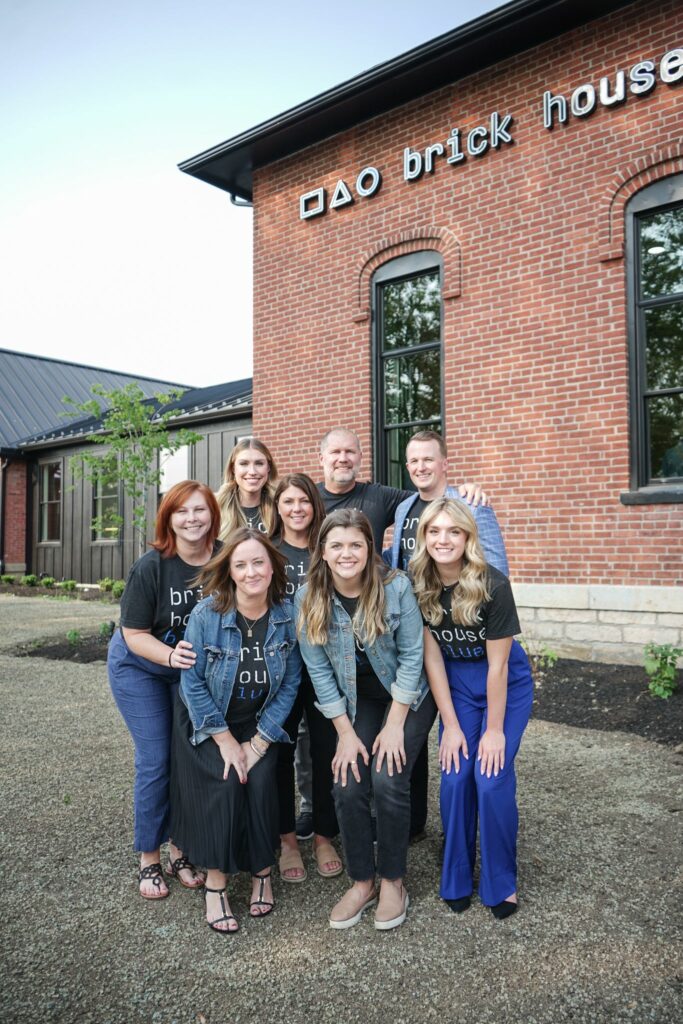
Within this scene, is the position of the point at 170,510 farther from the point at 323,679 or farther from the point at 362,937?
the point at 362,937

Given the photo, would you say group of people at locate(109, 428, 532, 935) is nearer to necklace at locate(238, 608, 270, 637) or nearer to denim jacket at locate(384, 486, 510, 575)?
necklace at locate(238, 608, 270, 637)

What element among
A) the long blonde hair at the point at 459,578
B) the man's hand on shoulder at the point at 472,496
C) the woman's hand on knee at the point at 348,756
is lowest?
the woman's hand on knee at the point at 348,756

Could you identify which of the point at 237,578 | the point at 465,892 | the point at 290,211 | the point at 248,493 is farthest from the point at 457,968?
the point at 290,211

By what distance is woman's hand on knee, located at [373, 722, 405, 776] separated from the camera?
3133 mm

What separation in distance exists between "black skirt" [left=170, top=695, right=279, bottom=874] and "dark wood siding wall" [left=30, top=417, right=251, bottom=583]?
11841 millimetres

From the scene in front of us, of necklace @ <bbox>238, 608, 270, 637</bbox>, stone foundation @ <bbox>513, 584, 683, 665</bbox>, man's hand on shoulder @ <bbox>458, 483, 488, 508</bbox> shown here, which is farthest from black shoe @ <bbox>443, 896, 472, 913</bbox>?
stone foundation @ <bbox>513, 584, 683, 665</bbox>

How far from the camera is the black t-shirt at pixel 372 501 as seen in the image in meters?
4.20

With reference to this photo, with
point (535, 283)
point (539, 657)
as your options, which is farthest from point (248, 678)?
point (535, 283)

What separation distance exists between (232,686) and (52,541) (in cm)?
1740

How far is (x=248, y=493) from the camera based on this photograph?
4102mm

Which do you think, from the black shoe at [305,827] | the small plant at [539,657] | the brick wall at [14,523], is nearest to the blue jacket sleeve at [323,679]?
the black shoe at [305,827]

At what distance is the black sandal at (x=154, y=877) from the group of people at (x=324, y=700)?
11 millimetres

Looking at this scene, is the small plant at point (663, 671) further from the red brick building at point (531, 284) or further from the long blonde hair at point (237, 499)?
the long blonde hair at point (237, 499)

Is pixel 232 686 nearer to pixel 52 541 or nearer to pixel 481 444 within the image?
pixel 481 444
